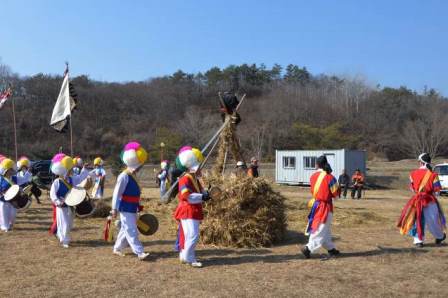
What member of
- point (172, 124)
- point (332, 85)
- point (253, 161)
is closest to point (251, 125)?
point (172, 124)

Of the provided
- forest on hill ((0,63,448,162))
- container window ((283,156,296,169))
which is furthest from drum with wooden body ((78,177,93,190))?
forest on hill ((0,63,448,162))

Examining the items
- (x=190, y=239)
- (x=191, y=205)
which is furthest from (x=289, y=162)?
(x=190, y=239)

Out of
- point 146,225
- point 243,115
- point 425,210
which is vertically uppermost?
point 243,115

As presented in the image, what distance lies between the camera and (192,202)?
754 cm

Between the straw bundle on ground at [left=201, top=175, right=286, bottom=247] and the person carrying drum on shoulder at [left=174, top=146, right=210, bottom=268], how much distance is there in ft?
4.71

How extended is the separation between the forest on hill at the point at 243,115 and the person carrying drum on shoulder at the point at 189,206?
129 feet

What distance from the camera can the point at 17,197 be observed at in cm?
1091

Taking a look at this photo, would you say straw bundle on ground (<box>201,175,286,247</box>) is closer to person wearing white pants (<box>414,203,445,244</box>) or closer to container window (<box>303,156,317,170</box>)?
person wearing white pants (<box>414,203,445,244</box>)

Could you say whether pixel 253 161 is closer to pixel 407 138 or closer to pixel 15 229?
pixel 15 229

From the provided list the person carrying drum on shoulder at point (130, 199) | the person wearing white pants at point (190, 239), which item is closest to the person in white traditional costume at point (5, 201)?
the person carrying drum on shoulder at point (130, 199)

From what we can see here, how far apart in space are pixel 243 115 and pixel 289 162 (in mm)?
45732

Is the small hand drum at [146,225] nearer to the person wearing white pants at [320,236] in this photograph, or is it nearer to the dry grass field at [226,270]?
the dry grass field at [226,270]

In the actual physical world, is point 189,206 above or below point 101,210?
above

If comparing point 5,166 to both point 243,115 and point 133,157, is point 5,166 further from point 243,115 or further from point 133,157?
point 243,115
